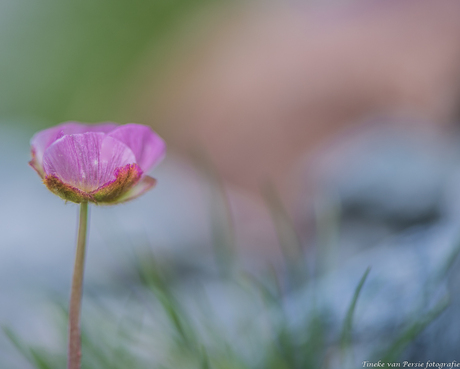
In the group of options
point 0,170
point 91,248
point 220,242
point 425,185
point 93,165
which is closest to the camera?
point 93,165

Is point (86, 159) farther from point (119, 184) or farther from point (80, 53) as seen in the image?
point (80, 53)

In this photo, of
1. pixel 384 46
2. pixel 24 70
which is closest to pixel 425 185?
pixel 384 46

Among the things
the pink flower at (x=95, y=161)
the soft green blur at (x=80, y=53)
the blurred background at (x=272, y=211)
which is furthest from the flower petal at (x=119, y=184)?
the soft green blur at (x=80, y=53)

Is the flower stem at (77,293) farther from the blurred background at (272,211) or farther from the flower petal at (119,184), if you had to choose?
the blurred background at (272,211)

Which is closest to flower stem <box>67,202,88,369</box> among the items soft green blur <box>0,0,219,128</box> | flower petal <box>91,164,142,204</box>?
flower petal <box>91,164,142,204</box>

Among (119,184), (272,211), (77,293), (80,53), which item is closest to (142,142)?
(119,184)

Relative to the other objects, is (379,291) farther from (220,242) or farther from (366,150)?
(366,150)

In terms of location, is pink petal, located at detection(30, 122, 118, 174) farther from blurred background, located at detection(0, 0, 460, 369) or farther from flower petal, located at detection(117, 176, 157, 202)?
blurred background, located at detection(0, 0, 460, 369)
